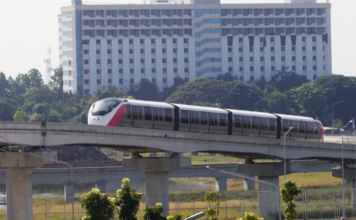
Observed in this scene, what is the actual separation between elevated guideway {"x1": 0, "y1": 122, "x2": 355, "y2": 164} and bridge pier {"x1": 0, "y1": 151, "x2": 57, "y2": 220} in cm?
130

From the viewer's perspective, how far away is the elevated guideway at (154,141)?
164 ft

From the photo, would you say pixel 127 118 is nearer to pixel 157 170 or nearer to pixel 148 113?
pixel 148 113

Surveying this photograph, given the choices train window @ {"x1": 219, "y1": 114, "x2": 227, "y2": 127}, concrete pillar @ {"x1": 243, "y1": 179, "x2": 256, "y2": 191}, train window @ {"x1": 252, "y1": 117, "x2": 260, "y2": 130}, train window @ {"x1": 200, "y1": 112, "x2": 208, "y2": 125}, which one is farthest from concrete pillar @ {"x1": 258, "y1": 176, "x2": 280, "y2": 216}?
concrete pillar @ {"x1": 243, "y1": 179, "x2": 256, "y2": 191}

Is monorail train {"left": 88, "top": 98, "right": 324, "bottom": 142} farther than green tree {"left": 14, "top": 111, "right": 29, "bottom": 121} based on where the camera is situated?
No

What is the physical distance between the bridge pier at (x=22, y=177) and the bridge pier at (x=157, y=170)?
1104 cm

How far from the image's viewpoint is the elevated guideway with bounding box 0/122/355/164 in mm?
49906

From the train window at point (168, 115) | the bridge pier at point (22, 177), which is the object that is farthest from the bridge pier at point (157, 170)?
the bridge pier at point (22, 177)

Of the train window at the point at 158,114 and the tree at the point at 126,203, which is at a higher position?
the train window at the point at 158,114

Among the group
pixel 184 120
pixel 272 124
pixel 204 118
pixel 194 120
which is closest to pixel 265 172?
pixel 272 124

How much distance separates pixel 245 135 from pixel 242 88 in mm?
120198

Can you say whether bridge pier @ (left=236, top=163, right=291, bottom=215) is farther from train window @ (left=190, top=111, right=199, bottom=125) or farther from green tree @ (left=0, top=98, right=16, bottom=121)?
green tree @ (left=0, top=98, right=16, bottom=121)

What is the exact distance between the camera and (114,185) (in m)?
114

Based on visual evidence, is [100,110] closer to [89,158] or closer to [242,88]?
[89,158]

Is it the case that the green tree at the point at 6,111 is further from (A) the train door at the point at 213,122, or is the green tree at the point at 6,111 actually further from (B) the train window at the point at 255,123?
(A) the train door at the point at 213,122
